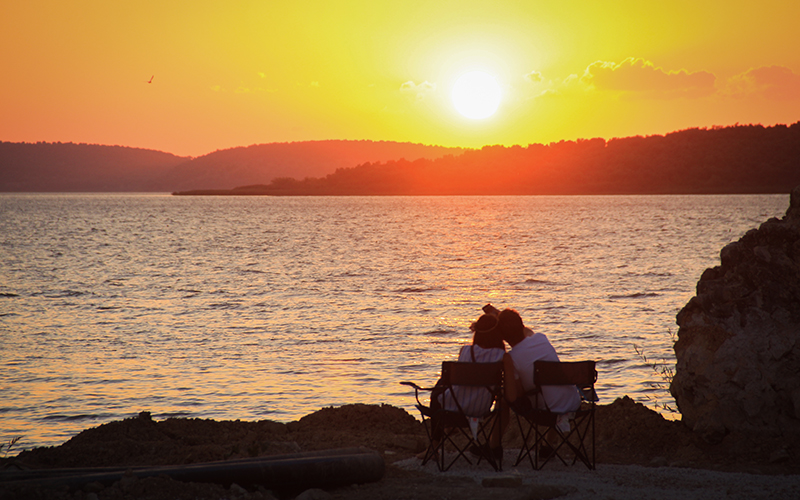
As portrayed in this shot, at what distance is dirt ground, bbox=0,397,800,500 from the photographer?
479cm

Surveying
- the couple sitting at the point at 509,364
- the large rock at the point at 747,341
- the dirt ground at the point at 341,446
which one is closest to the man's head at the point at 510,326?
the couple sitting at the point at 509,364

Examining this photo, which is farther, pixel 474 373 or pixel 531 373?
pixel 531 373

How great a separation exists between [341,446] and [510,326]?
197cm

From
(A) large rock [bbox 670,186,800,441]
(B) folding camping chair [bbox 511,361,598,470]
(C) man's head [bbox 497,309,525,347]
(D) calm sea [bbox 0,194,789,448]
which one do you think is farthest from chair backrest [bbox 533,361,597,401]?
(D) calm sea [bbox 0,194,789,448]

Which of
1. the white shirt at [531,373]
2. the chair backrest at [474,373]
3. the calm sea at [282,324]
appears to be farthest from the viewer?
the calm sea at [282,324]

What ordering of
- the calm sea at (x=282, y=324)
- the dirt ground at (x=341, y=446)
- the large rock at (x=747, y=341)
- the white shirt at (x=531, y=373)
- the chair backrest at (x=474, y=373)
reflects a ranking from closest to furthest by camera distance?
the dirt ground at (x=341, y=446), the chair backrest at (x=474, y=373), the white shirt at (x=531, y=373), the large rock at (x=747, y=341), the calm sea at (x=282, y=324)

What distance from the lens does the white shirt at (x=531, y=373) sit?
5957 millimetres

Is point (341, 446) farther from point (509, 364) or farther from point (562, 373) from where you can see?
point (562, 373)

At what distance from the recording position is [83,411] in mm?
9617

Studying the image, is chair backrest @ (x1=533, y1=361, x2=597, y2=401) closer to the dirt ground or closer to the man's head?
the man's head

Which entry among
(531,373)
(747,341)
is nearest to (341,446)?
(531,373)

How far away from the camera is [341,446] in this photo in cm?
659

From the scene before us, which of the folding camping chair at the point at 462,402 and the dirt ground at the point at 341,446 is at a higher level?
the folding camping chair at the point at 462,402

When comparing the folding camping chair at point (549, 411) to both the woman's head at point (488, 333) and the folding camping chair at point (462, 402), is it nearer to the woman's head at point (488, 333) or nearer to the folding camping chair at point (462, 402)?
the folding camping chair at point (462, 402)
